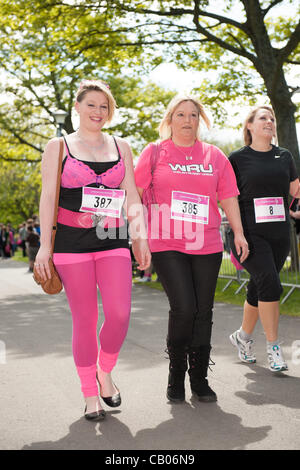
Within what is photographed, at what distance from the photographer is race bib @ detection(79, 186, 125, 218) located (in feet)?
12.5

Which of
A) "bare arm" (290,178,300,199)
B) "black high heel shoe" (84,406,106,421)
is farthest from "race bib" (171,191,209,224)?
"bare arm" (290,178,300,199)

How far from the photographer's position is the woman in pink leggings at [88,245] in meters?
3.79

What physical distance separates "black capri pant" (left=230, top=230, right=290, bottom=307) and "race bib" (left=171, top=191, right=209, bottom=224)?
2.86 ft

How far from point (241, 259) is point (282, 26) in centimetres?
1623

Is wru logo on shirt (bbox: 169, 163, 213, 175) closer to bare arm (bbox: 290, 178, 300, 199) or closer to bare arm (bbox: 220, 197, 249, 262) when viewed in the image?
bare arm (bbox: 220, 197, 249, 262)

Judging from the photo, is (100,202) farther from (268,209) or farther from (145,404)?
(268,209)

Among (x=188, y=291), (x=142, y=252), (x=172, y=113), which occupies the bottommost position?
(x=188, y=291)

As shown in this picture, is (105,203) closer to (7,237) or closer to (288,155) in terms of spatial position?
(288,155)

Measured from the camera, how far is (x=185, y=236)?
4.14m

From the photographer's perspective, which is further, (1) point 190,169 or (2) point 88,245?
(1) point 190,169

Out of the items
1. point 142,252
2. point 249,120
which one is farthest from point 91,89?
point 249,120

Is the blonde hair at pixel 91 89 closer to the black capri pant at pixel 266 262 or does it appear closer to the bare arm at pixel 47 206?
the bare arm at pixel 47 206

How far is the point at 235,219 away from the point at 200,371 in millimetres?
1075

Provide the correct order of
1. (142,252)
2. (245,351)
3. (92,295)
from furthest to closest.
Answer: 1. (245,351)
2. (142,252)
3. (92,295)
